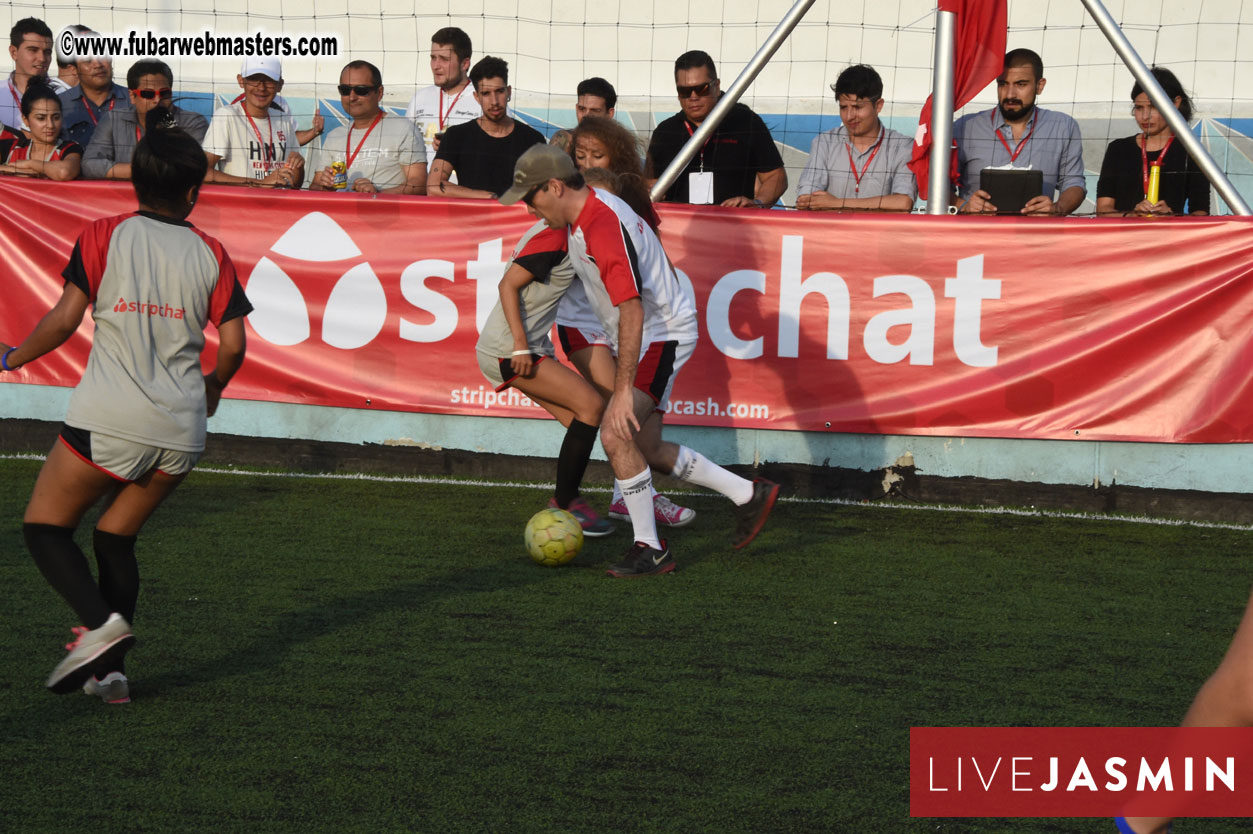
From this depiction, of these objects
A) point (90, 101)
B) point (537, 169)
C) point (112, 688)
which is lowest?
point (112, 688)

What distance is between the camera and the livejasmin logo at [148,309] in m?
4.11

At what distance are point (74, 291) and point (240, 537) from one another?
2711mm

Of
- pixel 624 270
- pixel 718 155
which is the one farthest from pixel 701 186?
pixel 624 270

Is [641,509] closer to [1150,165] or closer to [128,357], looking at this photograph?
[128,357]

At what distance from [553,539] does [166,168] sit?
2.64 metres

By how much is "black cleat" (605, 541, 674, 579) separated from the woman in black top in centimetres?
351

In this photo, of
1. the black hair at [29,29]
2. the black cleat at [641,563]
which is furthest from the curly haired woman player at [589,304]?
the black hair at [29,29]

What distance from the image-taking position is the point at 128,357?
13.5 ft

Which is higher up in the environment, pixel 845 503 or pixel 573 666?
pixel 845 503

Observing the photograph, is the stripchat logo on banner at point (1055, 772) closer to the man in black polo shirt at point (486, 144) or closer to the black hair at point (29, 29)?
the man in black polo shirt at point (486, 144)

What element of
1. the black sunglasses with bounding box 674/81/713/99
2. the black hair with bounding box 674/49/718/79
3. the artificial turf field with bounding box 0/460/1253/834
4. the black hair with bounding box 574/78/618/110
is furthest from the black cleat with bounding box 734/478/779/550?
the black hair with bounding box 574/78/618/110

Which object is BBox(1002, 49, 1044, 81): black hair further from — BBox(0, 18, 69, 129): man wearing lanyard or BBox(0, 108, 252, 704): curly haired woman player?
BBox(0, 18, 69, 129): man wearing lanyard

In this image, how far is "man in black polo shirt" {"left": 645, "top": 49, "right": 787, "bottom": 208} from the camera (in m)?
8.43

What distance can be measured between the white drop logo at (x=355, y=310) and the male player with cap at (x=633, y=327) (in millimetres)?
2178
